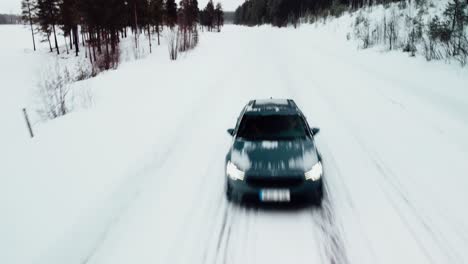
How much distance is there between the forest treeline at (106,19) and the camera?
29375mm

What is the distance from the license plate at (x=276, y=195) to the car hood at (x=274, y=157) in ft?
0.83

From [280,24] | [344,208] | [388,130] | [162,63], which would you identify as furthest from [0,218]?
[280,24]

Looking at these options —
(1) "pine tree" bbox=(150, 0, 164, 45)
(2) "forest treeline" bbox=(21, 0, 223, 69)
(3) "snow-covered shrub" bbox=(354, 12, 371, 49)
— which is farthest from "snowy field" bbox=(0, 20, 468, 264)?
(1) "pine tree" bbox=(150, 0, 164, 45)

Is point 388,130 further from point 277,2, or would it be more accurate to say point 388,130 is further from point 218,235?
point 277,2

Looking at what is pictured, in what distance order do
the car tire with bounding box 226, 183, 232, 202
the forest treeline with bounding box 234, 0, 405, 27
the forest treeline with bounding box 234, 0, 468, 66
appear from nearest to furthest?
the car tire with bounding box 226, 183, 232, 202 → the forest treeline with bounding box 234, 0, 468, 66 → the forest treeline with bounding box 234, 0, 405, 27

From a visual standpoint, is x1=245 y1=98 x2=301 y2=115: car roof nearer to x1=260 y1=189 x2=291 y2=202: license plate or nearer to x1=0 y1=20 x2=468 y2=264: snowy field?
x1=0 y1=20 x2=468 y2=264: snowy field

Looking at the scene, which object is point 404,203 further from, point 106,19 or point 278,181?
point 106,19

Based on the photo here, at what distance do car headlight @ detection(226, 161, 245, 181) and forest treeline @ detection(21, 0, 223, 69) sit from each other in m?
20.6

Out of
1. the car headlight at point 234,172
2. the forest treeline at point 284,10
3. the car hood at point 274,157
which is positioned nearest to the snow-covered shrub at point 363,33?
the car hood at point 274,157

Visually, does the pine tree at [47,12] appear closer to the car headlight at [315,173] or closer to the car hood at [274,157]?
the car hood at [274,157]

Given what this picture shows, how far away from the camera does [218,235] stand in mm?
4871

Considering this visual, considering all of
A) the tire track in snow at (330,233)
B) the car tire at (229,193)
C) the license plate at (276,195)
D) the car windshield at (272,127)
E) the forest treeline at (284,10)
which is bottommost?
the tire track in snow at (330,233)

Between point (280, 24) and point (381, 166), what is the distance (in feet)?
309

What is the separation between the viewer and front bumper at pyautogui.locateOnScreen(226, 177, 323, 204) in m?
4.95
